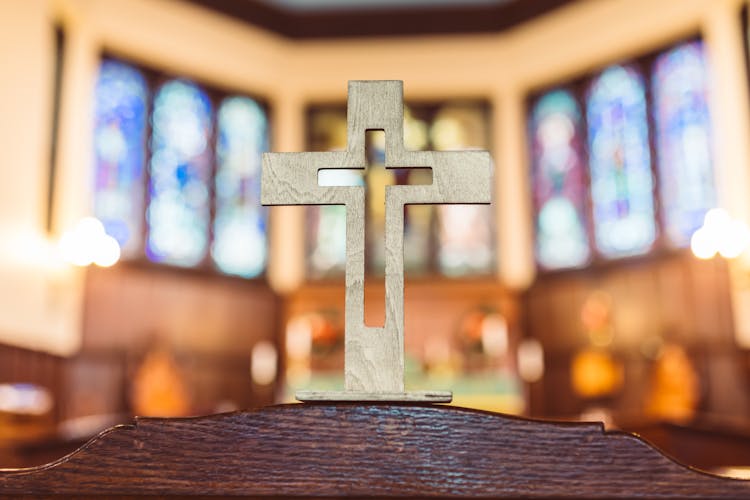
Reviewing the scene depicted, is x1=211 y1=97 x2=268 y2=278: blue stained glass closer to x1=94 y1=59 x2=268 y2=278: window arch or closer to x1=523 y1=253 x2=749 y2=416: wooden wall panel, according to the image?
x1=94 y1=59 x2=268 y2=278: window arch

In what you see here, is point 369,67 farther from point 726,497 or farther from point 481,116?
point 726,497

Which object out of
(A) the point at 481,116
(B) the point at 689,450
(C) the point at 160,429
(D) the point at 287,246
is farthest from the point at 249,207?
(C) the point at 160,429

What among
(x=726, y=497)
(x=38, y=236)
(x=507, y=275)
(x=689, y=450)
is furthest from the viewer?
(x=507, y=275)

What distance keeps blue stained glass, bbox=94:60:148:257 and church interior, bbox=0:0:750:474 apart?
0.08 feet

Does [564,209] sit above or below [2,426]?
above

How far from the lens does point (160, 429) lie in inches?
38.9

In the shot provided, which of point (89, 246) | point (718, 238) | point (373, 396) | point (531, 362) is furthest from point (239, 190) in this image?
point (373, 396)

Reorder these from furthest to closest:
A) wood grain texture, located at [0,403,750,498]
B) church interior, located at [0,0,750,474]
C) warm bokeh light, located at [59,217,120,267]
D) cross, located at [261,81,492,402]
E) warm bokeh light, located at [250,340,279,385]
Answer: warm bokeh light, located at [250,340,279,385] < church interior, located at [0,0,750,474] < warm bokeh light, located at [59,217,120,267] < cross, located at [261,81,492,402] < wood grain texture, located at [0,403,750,498]

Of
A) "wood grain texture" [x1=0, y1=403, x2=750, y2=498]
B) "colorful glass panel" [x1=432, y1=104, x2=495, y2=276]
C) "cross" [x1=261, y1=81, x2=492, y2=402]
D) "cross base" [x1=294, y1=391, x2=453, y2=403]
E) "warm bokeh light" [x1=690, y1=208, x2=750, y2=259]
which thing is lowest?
"wood grain texture" [x1=0, y1=403, x2=750, y2=498]

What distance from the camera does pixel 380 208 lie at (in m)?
9.67

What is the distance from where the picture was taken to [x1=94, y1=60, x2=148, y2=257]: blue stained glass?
8.69 meters

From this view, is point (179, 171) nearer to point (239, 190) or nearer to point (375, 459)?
point (239, 190)

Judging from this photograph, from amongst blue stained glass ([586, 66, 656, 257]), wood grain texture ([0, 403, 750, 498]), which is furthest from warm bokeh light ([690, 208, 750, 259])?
wood grain texture ([0, 403, 750, 498])

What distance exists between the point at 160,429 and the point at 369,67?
939cm
